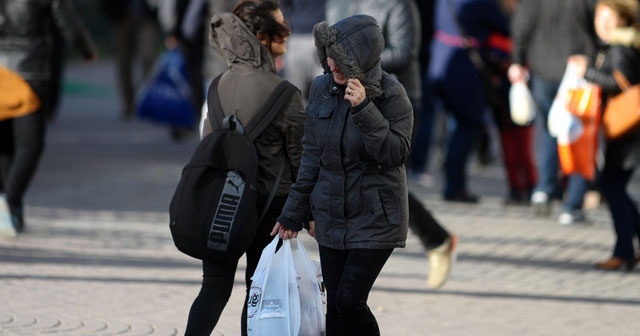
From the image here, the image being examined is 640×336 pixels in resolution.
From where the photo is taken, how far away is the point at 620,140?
28.6ft

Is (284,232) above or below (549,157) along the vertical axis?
above

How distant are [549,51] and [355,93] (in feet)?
19.2

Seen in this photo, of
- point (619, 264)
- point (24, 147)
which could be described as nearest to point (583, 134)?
point (619, 264)

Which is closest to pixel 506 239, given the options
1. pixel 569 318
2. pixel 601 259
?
pixel 601 259

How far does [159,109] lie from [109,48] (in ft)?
58.7

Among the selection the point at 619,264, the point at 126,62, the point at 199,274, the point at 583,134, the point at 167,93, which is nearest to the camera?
the point at 199,274

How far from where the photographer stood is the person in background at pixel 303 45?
9.98 m

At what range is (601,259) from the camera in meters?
9.25

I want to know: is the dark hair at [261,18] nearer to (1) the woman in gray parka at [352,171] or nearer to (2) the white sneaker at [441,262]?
(1) the woman in gray parka at [352,171]

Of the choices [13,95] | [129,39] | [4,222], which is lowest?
[129,39]

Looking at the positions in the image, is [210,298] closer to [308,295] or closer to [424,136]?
[308,295]

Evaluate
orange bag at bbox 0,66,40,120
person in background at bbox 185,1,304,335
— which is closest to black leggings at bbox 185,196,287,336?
person in background at bbox 185,1,304,335

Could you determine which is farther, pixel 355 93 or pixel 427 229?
pixel 427 229

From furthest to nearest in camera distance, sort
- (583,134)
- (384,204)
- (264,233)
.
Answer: (583,134), (264,233), (384,204)
